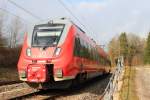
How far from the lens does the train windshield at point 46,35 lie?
1589 centimetres

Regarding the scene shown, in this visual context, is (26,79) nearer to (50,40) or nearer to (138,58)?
(50,40)

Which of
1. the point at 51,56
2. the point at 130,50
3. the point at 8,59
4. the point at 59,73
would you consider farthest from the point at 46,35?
the point at 130,50

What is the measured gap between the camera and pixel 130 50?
10831 centimetres

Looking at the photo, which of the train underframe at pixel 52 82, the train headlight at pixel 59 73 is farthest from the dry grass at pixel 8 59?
the train headlight at pixel 59 73

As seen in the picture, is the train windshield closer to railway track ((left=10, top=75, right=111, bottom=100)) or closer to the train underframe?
the train underframe

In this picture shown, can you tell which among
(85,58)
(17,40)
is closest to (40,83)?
(85,58)

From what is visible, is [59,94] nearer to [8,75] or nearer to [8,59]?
[8,75]

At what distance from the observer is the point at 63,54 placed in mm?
15438

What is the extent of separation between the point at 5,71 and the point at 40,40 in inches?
1180

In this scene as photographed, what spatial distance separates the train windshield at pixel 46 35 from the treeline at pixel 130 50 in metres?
82.2

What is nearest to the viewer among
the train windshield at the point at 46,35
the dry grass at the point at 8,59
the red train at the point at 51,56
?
the red train at the point at 51,56

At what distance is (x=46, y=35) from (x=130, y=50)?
93.9 m

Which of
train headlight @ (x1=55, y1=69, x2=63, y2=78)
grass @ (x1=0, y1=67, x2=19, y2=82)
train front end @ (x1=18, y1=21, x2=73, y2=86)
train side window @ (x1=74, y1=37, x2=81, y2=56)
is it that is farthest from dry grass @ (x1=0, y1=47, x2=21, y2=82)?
train headlight @ (x1=55, y1=69, x2=63, y2=78)

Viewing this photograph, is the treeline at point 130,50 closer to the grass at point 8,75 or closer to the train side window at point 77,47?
the grass at point 8,75
